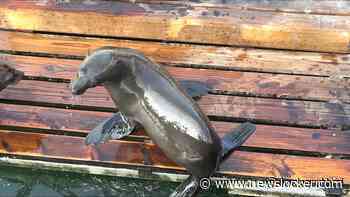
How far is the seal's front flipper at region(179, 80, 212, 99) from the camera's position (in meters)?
3.27

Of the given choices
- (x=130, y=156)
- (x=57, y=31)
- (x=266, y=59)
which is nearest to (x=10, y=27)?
(x=57, y=31)

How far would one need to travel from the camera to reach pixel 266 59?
146 inches

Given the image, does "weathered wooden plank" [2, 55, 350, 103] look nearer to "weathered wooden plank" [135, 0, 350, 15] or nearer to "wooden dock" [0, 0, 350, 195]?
"wooden dock" [0, 0, 350, 195]

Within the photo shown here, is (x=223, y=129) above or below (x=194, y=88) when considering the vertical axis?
below

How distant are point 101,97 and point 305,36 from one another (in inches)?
58.5

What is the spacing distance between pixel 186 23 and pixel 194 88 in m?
0.68

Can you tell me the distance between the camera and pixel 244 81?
3559 mm

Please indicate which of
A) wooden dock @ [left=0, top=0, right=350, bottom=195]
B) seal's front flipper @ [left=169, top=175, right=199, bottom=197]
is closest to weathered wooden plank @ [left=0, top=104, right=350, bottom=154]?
wooden dock @ [left=0, top=0, right=350, bottom=195]

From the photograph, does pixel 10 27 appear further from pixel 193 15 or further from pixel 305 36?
pixel 305 36

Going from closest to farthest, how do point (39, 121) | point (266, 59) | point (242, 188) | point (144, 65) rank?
point (144, 65) → point (242, 188) → point (39, 121) → point (266, 59)

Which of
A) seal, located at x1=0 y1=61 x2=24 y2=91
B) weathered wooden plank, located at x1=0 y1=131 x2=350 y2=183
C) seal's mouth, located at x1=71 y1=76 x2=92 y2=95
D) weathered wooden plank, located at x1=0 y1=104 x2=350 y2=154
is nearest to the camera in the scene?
seal's mouth, located at x1=71 y1=76 x2=92 y2=95

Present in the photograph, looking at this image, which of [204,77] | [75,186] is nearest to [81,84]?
[75,186]

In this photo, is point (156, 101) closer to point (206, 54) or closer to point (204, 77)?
point (204, 77)

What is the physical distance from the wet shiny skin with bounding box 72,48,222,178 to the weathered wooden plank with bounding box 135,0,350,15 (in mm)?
1362
